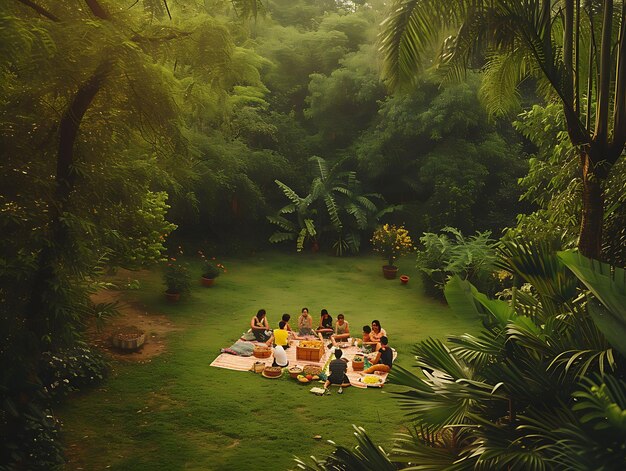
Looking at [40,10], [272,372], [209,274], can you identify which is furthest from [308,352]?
[40,10]

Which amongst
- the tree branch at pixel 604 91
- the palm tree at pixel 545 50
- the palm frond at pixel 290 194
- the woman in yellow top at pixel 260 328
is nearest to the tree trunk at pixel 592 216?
the palm tree at pixel 545 50

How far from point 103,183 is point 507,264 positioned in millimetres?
4616

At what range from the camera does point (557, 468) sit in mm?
3805

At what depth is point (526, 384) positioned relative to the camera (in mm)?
4441

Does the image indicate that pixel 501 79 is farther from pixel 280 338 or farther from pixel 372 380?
Answer: pixel 280 338

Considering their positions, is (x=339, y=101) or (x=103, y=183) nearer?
(x=103, y=183)

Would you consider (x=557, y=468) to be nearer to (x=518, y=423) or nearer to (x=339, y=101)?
(x=518, y=423)

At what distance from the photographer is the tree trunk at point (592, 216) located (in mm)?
6238

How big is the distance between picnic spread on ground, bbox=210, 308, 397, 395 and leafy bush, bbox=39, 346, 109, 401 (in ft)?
6.34

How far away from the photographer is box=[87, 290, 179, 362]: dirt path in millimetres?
10359

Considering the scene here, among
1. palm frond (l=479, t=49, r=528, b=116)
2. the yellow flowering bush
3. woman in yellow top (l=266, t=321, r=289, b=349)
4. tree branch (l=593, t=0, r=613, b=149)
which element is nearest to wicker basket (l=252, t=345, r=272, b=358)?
woman in yellow top (l=266, t=321, r=289, b=349)

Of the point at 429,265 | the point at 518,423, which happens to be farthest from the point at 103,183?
the point at 429,265

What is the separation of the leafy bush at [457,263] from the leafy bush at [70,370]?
760 cm

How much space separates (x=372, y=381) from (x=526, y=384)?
17.5ft
